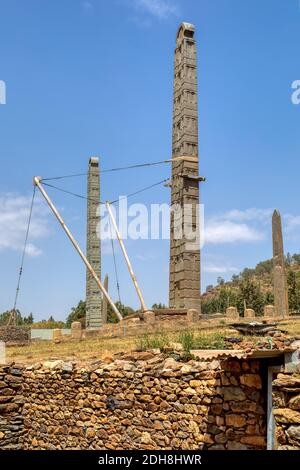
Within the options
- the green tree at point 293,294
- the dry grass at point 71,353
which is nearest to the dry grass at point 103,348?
the dry grass at point 71,353

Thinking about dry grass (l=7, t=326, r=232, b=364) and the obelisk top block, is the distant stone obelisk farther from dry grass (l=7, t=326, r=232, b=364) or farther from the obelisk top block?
the obelisk top block

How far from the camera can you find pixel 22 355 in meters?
18.4

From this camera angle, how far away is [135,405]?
10.7 meters

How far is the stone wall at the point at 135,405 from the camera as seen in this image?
906 centimetres

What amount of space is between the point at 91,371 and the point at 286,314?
11770 mm

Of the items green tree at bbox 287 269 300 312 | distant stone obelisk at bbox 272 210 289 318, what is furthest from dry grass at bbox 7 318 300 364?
green tree at bbox 287 269 300 312

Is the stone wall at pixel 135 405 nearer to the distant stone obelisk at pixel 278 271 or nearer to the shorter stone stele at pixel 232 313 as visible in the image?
the shorter stone stele at pixel 232 313

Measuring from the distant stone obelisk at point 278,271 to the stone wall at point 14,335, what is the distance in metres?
10.3

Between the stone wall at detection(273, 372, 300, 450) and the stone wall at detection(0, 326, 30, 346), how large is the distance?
17.6 meters

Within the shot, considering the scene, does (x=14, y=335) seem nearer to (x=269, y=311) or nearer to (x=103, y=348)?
(x=103, y=348)

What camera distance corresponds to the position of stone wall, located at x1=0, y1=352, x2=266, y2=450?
357 inches

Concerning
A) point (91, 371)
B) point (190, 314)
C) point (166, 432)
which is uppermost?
point (190, 314)
